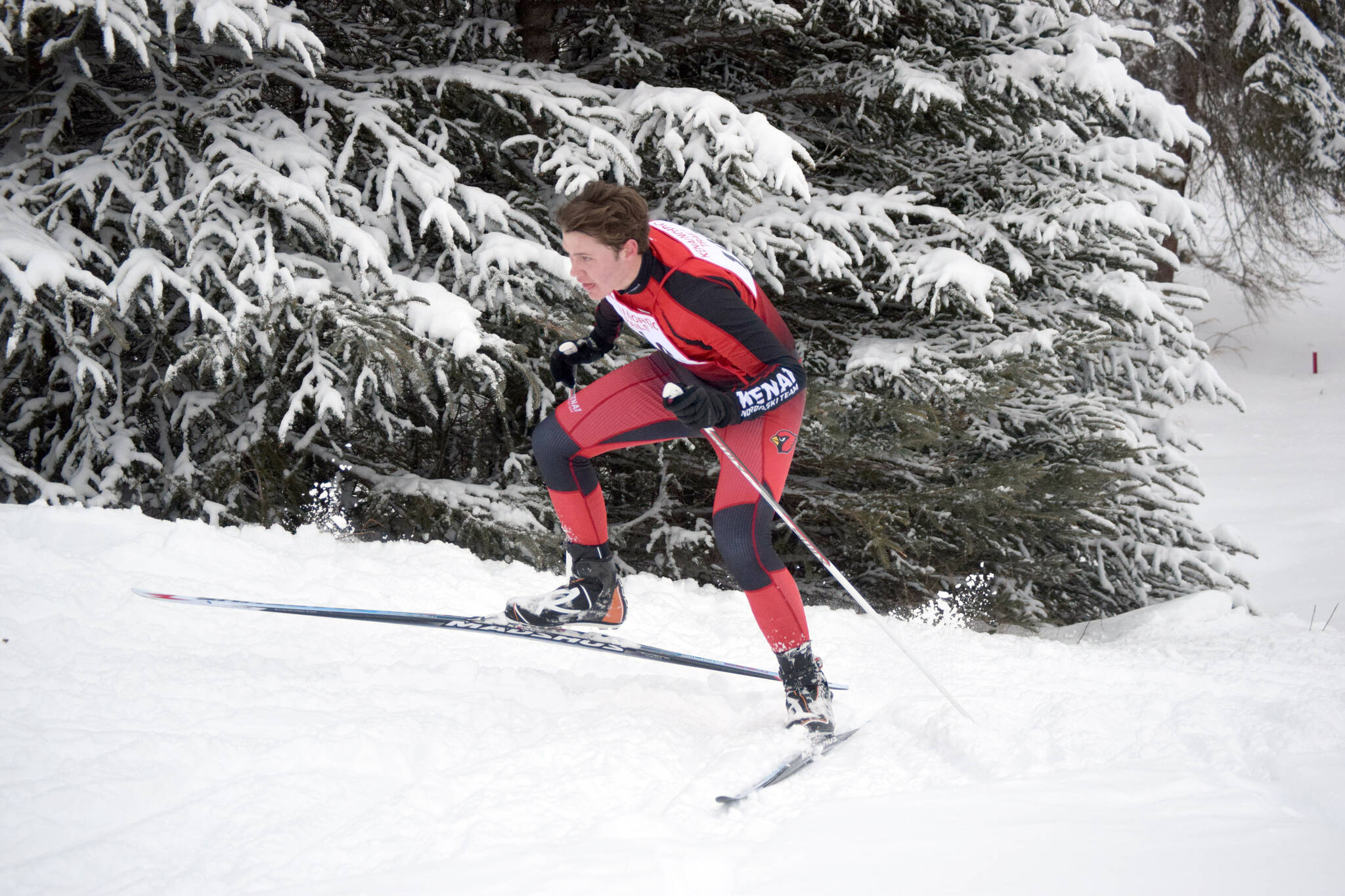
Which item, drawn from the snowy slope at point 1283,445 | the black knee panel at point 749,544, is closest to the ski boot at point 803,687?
the black knee panel at point 749,544

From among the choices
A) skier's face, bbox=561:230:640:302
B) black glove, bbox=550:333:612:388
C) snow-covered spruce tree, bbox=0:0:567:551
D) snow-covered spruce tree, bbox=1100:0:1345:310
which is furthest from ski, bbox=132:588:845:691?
snow-covered spruce tree, bbox=1100:0:1345:310

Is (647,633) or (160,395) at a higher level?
(160,395)

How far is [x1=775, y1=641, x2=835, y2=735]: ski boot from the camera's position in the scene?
2922 mm

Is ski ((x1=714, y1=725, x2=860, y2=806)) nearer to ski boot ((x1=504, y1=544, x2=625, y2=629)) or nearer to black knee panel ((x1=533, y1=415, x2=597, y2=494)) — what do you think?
ski boot ((x1=504, y1=544, x2=625, y2=629))

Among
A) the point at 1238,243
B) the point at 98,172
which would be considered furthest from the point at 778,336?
the point at 1238,243

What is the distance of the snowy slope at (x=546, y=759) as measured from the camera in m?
1.95

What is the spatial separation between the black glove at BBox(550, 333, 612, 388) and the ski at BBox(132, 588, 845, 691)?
971mm

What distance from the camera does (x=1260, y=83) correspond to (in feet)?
42.5

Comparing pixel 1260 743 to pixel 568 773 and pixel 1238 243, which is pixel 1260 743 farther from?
pixel 1238 243

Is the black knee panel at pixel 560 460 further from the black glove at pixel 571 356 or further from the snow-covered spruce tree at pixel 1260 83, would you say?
the snow-covered spruce tree at pixel 1260 83

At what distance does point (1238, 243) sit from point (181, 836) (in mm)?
18987

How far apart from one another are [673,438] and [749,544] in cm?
58

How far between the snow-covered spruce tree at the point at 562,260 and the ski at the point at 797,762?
274cm

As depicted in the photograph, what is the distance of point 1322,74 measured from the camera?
13219 millimetres
